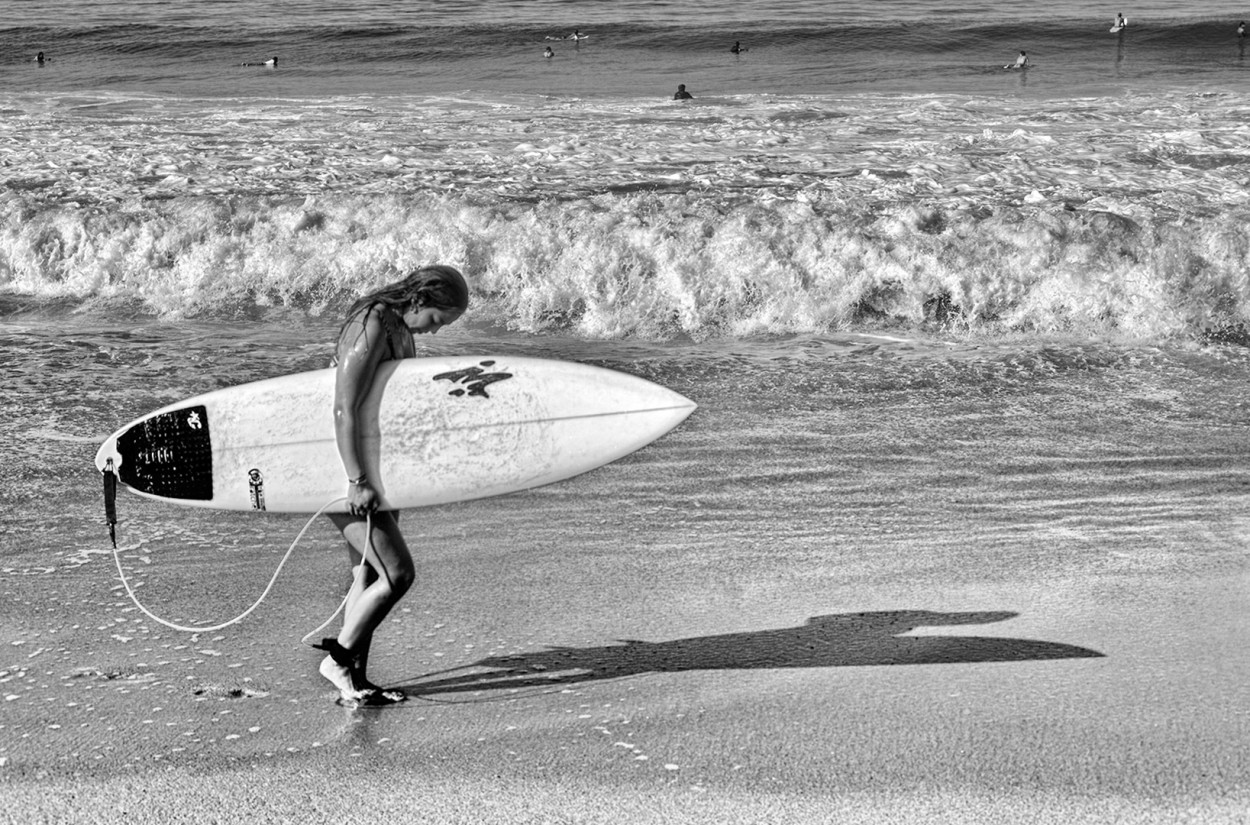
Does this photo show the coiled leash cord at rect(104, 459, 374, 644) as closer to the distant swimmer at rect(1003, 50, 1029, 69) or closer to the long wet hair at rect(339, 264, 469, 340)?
the long wet hair at rect(339, 264, 469, 340)

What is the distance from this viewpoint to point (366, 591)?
393 centimetres

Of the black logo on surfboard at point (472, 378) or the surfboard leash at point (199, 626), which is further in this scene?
the black logo on surfboard at point (472, 378)

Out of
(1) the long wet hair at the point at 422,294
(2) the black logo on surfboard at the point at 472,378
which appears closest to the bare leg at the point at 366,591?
(2) the black logo on surfboard at the point at 472,378

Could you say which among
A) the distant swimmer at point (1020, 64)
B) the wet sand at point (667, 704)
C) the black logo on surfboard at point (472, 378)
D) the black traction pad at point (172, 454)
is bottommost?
the wet sand at point (667, 704)

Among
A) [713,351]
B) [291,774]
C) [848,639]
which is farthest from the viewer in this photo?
[713,351]

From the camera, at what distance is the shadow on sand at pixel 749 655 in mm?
4137

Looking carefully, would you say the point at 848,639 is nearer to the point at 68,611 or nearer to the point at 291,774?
the point at 291,774

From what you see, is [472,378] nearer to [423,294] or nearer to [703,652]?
Result: [423,294]

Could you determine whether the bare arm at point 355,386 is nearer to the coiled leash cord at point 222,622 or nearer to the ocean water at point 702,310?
the coiled leash cord at point 222,622

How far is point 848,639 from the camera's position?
4.38m

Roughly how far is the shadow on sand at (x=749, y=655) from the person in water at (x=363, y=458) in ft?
0.80

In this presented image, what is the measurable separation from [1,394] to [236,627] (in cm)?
339

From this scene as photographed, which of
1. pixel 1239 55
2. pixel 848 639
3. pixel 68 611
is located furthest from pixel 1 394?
pixel 1239 55

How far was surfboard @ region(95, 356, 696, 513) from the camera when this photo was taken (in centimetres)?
416
